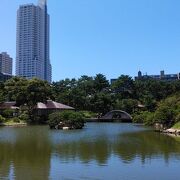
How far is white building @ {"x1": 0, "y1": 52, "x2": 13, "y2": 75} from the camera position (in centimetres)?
16777

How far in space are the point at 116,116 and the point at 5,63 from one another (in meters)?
97.2

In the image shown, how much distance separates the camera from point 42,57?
531 feet

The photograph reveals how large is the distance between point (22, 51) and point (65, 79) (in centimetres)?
6372

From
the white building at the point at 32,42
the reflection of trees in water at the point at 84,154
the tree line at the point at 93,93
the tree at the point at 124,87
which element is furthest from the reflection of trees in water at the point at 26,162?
the white building at the point at 32,42

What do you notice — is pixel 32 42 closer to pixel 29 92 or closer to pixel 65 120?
pixel 29 92

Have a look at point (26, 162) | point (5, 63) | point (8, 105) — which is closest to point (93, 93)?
point (8, 105)

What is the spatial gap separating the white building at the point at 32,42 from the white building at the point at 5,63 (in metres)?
8.66

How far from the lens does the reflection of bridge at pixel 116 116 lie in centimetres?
8675

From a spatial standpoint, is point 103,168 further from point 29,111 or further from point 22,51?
point 22,51

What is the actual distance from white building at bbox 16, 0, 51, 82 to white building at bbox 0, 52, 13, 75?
8656 millimetres

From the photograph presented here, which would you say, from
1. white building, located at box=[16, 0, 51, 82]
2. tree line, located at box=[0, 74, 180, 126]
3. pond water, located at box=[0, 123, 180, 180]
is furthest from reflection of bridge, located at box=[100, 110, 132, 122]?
white building, located at box=[16, 0, 51, 82]

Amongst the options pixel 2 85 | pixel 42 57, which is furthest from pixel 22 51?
pixel 2 85

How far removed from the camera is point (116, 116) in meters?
88.4

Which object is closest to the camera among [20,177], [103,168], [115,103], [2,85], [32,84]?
[20,177]
